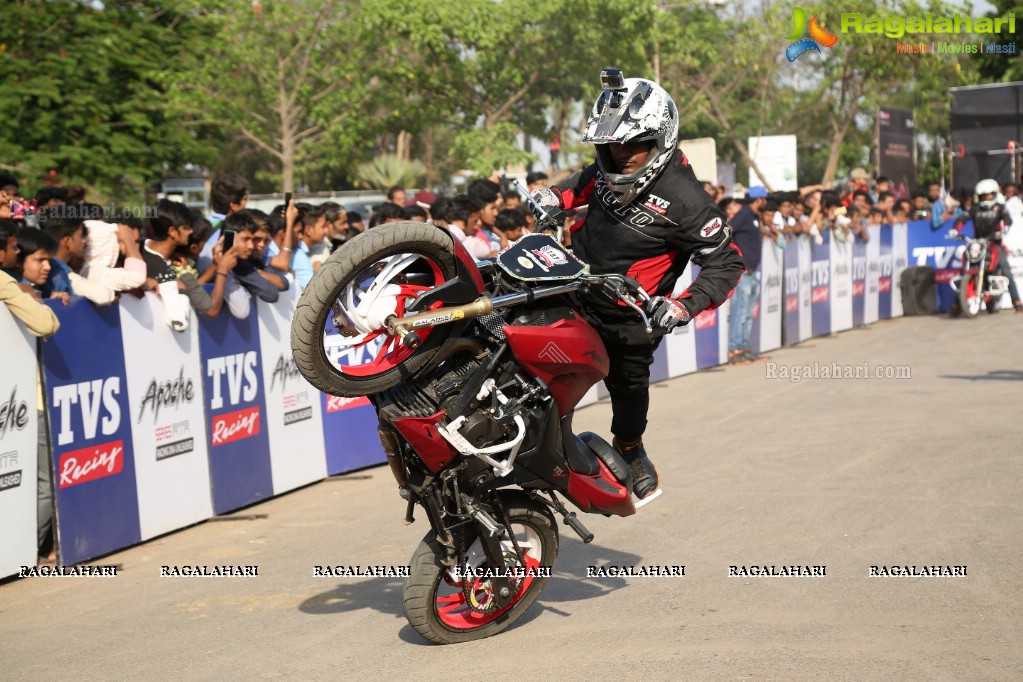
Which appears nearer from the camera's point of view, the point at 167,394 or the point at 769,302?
the point at 167,394

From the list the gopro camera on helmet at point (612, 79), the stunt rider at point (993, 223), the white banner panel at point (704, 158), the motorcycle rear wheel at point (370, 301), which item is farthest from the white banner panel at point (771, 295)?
the motorcycle rear wheel at point (370, 301)

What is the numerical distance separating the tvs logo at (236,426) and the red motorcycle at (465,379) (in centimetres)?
325

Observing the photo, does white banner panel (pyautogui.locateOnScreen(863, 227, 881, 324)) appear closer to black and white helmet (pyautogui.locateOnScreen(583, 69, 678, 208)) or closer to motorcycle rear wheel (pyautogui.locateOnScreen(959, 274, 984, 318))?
motorcycle rear wheel (pyautogui.locateOnScreen(959, 274, 984, 318))

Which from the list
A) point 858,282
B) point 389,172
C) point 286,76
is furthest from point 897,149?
point 286,76

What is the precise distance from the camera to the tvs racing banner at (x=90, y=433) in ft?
23.0

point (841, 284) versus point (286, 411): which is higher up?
point (841, 284)

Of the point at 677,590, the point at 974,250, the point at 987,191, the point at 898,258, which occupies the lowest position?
the point at 677,590

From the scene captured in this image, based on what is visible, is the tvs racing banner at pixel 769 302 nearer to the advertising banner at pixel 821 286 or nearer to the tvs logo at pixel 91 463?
the advertising banner at pixel 821 286

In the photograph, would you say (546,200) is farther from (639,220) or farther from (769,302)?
(769,302)

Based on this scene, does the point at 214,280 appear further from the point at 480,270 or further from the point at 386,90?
the point at 386,90

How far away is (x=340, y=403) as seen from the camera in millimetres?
9523

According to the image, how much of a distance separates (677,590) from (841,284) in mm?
13404

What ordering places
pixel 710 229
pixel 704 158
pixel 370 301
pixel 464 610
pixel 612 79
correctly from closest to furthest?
pixel 370 301, pixel 612 79, pixel 464 610, pixel 710 229, pixel 704 158

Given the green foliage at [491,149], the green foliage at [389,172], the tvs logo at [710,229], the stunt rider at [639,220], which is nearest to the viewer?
the stunt rider at [639,220]
